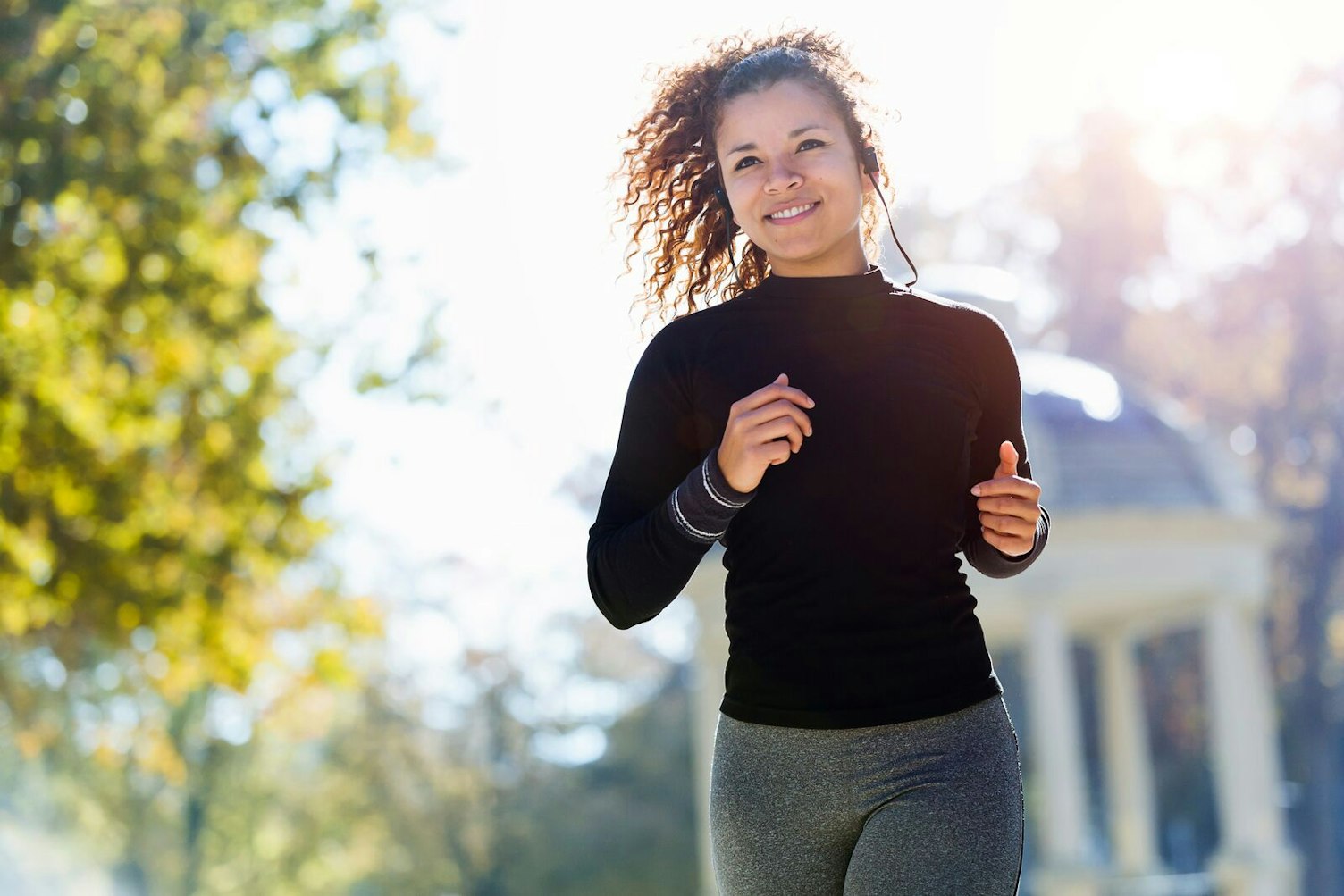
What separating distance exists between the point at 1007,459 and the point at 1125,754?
1997 centimetres

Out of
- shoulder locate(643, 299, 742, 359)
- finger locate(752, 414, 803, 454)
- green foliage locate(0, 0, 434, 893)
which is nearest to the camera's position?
finger locate(752, 414, 803, 454)

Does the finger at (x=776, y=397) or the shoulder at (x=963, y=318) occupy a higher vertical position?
the shoulder at (x=963, y=318)

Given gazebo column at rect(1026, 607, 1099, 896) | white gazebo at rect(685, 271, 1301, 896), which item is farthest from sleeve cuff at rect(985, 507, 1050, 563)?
gazebo column at rect(1026, 607, 1099, 896)

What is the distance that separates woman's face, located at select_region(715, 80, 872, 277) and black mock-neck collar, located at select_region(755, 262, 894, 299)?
4 cm

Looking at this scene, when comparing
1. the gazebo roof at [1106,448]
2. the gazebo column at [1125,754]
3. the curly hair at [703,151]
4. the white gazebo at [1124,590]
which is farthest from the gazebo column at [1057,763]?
the curly hair at [703,151]

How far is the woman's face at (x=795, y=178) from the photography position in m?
2.94

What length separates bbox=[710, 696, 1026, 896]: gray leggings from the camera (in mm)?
2590

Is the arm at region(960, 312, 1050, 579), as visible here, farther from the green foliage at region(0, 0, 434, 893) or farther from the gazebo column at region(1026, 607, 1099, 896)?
the gazebo column at region(1026, 607, 1099, 896)

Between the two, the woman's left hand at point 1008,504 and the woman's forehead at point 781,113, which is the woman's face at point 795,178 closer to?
the woman's forehead at point 781,113

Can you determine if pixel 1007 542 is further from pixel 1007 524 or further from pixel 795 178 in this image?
pixel 795 178

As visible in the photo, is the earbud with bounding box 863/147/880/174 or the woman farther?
the earbud with bounding box 863/147/880/174

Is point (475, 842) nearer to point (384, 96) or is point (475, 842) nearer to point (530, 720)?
point (530, 720)

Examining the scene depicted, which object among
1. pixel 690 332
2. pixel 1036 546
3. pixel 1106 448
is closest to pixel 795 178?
pixel 690 332

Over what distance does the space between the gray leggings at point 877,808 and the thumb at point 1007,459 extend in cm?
35
